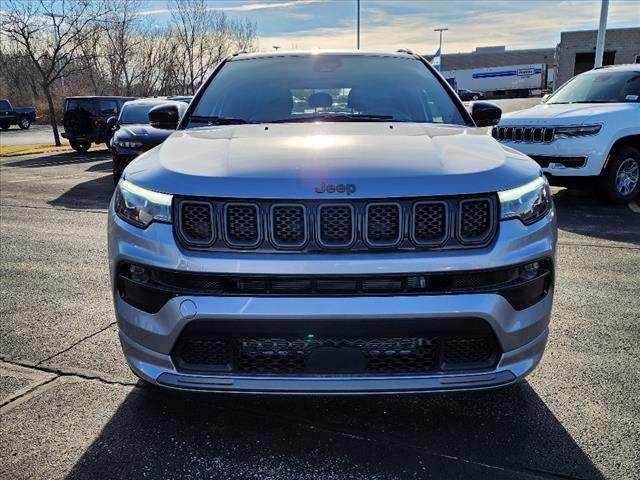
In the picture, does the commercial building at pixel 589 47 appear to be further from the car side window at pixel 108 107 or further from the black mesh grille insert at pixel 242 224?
the black mesh grille insert at pixel 242 224

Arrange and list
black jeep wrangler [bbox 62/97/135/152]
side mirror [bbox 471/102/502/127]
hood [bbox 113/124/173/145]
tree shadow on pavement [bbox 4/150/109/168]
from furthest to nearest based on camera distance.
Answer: black jeep wrangler [bbox 62/97/135/152] → tree shadow on pavement [bbox 4/150/109/168] → hood [bbox 113/124/173/145] → side mirror [bbox 471/102/502/127]

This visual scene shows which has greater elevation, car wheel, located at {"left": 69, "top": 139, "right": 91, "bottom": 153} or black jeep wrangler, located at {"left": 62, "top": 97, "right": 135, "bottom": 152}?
black jeep wrangler, located at {"left": 62, "top": 97, "right": 135, "bottom": 152}

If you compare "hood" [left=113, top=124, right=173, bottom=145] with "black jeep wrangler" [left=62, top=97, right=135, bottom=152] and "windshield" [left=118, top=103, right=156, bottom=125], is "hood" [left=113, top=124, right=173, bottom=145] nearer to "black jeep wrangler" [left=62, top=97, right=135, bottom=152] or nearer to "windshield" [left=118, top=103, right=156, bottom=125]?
"windshield" [left=118, top=103, right=156, bottom=125]

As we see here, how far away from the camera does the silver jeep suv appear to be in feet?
6.61

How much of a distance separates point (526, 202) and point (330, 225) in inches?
32.2

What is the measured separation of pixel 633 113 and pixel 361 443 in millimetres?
7028

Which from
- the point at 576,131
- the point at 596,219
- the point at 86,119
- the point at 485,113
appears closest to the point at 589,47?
the point at 86,119

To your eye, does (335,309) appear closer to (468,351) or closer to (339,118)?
(468,351)

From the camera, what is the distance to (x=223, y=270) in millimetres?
2020

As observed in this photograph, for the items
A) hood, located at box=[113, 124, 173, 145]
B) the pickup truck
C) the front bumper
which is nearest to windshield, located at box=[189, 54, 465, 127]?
the front bumper

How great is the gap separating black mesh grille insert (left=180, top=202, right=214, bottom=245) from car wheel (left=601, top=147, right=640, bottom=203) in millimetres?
7039

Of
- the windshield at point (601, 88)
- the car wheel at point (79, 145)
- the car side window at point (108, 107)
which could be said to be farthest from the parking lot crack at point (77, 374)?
the car wheel at point (79, 145)

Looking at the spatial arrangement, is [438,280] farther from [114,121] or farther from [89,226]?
[114,121]

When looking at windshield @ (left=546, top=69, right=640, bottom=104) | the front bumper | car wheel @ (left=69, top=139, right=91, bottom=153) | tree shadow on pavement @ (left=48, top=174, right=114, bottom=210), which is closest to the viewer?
the front bumper
